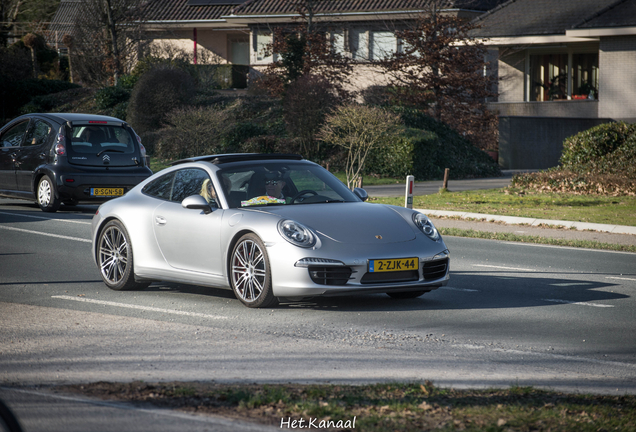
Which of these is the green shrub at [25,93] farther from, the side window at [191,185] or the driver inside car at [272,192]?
the driver inside car at [272,192]

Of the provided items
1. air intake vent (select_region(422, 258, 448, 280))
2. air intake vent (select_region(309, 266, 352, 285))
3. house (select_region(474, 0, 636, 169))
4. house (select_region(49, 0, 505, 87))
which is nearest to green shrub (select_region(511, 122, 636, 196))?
house (select_region(474, 0, 636, 169))

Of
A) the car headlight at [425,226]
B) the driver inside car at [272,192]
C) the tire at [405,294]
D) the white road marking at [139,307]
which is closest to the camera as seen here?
the white road marking at [139,307]

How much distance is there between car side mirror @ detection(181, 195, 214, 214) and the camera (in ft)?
27.6

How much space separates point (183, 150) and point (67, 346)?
2253cm

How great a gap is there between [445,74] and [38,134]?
17.0 meters

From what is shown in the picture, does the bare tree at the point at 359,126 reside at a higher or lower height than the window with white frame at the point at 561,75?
lower

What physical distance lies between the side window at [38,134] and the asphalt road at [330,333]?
6174mm

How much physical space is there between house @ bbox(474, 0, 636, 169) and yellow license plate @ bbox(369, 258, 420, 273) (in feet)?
82.3

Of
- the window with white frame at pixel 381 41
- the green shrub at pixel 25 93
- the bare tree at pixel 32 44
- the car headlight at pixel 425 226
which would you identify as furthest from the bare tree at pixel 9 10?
the car headlight at pixel 425 226

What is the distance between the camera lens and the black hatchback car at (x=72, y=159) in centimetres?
1620

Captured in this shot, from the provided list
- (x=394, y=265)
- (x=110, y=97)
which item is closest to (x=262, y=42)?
(x=110, y=97)

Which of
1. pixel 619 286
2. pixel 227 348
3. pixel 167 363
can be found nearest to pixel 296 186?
pixel 227 348

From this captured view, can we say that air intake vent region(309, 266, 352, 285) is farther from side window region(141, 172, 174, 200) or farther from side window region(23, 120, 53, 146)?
side window region(23, 120, 53, 146)

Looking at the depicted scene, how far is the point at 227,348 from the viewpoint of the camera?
6418 millimetres
